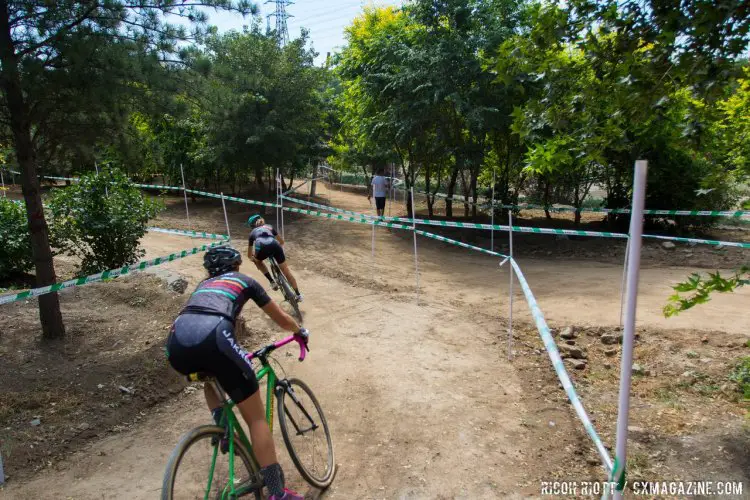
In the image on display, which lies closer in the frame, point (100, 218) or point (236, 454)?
point (236, 454)

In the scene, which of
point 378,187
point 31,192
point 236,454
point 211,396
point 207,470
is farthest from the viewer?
point 378,187

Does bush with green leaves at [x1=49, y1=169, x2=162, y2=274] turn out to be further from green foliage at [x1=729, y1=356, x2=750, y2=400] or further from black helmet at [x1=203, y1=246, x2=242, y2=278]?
green foliage at [x1=729, y1=356, x2=750, y2=400]

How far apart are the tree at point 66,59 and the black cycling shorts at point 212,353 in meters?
3.35

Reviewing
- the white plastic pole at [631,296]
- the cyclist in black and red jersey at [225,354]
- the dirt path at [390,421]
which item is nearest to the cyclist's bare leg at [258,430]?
the cyclist in black and red jersey at [225,354]

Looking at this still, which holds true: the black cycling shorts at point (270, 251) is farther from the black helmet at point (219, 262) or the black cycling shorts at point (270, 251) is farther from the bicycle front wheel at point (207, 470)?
the bicycle front wheel at point (207, 470)

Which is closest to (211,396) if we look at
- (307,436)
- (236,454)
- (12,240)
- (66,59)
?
(236,454)

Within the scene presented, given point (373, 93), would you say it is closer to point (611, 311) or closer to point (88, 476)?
point (611, 311)

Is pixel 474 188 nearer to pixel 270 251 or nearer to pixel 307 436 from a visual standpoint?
pixel 270 251

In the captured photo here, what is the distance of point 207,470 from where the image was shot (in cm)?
266

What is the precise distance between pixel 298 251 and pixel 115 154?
5.79 metres

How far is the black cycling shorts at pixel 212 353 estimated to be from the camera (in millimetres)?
2662

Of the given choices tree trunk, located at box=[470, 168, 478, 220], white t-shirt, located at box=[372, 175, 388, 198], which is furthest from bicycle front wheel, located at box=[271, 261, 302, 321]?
tree trunk, located at box=[470, 168, 478, 220]

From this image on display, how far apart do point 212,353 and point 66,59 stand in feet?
12.5

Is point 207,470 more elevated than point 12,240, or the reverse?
point 12,240
